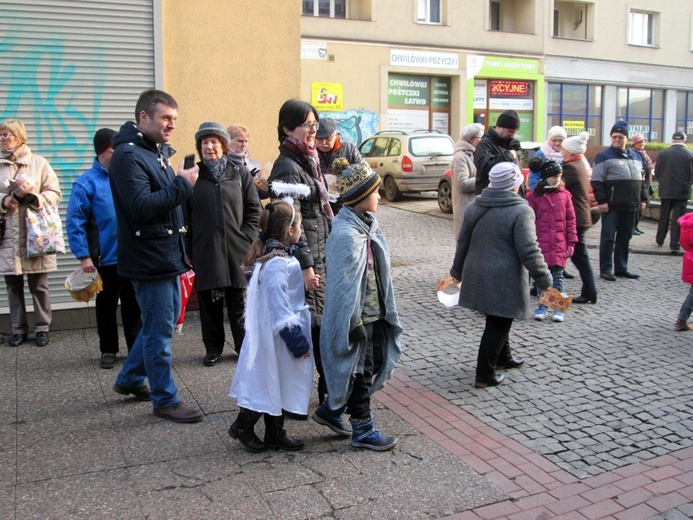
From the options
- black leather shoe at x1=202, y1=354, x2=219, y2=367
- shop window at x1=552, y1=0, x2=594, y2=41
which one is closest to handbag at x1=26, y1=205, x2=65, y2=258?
black leather shoe at x1=202, y1=354, x2=219, y2=367

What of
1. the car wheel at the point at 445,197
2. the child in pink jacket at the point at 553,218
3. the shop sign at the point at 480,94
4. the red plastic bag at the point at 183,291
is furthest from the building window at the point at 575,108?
the red plastic bag at the point at 183,291

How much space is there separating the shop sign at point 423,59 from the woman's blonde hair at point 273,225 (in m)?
25.7

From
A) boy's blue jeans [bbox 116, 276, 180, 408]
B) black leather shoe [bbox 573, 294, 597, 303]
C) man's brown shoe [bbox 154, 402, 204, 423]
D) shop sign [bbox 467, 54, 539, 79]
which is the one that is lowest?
man's brown shoe [bbox 154, 402, 204, 423]

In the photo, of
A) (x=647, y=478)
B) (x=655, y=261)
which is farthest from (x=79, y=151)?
(x=655, y=261)

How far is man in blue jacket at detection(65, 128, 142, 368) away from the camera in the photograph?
5.79m

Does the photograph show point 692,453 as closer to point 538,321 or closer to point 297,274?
point 297,274

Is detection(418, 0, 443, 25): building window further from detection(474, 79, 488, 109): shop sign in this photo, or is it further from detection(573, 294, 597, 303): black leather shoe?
detection(573, 294, 597, 303): black leather shoe

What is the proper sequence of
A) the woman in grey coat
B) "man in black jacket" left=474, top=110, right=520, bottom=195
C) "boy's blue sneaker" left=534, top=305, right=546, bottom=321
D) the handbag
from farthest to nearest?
1. "boy's blue sneaker" left=534, top=305, right=546, bottom=321
2. "man in black jacket" left=474, top=110, right=520, bottom=195
3. the handbag
4. the woman in grey coat

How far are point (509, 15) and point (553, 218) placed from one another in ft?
92.7

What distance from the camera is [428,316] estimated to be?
25.4 ft

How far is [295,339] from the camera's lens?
4.15 m

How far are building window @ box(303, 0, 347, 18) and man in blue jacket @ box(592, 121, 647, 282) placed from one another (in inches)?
806

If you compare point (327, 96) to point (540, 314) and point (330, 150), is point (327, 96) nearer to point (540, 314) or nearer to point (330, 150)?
point (540, 314)

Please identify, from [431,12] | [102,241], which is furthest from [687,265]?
[431,12]
